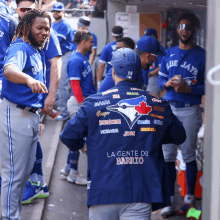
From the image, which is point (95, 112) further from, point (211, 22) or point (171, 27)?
point (171, 27)

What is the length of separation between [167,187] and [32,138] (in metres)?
1.52

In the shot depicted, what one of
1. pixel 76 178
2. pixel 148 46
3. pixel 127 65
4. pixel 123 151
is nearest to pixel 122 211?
pixel 123 151

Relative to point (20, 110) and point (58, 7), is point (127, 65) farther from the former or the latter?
point (58, 7)

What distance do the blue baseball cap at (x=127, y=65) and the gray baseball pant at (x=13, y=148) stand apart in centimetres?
120

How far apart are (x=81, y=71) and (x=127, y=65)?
2611 millimetres

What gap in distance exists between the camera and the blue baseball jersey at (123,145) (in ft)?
8.01

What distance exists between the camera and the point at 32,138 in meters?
3.60

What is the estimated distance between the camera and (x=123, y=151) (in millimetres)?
2443

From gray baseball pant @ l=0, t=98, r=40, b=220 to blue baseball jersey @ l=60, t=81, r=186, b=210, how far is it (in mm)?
1041

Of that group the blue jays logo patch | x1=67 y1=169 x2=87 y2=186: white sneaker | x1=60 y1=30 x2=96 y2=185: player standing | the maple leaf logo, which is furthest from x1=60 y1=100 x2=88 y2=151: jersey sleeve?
x1=67 y1=169 x2=87 y2=186: white sneaker

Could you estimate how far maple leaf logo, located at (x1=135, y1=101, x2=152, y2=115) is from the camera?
249 cm

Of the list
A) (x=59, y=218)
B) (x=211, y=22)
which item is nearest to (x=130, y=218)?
(x=211, y=22)

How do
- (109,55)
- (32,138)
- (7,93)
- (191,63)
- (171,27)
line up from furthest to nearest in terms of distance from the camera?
(171,27), (109,55), (191,63), (32,138), (7,93)

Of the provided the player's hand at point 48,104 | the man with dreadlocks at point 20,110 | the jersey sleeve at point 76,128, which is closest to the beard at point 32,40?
the man with dreadlocks at point 20,110
